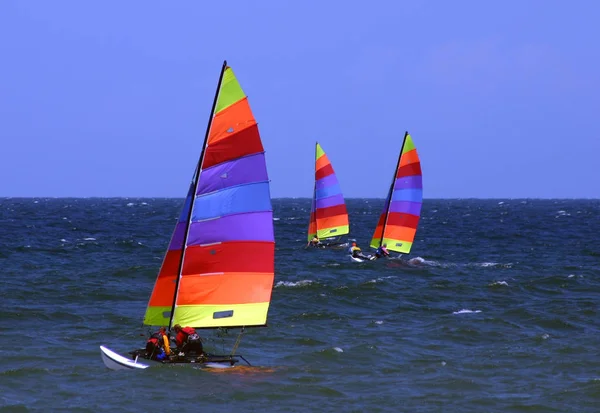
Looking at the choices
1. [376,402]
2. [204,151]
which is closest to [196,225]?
[204,151]

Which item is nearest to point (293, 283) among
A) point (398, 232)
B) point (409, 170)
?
point (398, 232)

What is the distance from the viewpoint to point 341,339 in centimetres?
2675

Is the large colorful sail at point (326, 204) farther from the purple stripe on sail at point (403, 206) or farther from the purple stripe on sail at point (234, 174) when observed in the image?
the purple stripe on sail at point (234, 174)

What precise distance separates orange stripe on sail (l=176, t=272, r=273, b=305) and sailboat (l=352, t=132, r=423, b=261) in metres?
26.6

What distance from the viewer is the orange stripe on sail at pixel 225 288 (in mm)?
21297

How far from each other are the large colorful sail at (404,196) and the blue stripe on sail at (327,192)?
9545 mm

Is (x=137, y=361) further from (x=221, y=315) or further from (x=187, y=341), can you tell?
(x=221, y=315)

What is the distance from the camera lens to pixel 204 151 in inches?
814

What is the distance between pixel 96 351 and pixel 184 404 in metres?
5.87

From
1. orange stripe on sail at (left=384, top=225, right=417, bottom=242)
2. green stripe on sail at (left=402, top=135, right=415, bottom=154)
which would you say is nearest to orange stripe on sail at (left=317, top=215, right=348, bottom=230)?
orange stripe on sail at (left=384, top=225, right=417, bottom=242)

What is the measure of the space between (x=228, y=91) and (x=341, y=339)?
9342mm

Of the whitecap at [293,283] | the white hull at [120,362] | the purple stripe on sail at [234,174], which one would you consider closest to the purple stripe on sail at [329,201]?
the whitecap at [293,283]

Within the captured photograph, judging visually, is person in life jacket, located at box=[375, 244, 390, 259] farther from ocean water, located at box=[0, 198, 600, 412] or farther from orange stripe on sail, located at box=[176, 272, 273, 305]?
orange stripe on sail, located at box=[176, 272, 273, 305]

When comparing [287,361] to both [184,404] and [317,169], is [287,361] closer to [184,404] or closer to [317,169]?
[184,404]
